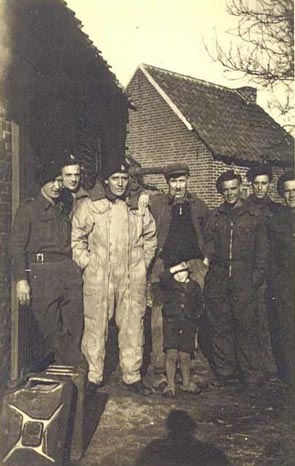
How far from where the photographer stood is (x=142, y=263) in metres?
4.44

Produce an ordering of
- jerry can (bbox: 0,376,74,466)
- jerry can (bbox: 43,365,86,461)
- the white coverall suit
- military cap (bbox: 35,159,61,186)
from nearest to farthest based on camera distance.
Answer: jerry can (bbox: 0,376,74,466) → jerry can (bbox: 43,365,86,461) → military cap (bbox: 35,159,61,186) → the white coverall suit

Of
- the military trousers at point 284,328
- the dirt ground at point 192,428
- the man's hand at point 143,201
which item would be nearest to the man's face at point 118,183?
the man's hand at point 143,201

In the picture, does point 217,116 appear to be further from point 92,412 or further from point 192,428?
point 192,428

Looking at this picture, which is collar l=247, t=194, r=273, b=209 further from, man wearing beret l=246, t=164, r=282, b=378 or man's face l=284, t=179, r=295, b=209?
man's face l=284, t=179, r=295, b=209

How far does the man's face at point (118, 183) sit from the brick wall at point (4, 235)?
0.83m

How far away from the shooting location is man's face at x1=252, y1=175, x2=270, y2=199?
4727 mm

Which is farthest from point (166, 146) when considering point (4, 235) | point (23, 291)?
point (23, 291)

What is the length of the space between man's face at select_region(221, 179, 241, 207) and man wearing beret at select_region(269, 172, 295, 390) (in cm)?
34

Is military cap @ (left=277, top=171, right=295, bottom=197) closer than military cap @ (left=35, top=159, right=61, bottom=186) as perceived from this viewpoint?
No

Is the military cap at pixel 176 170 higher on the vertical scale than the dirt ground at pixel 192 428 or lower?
higher

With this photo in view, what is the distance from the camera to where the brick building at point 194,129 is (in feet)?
40.7

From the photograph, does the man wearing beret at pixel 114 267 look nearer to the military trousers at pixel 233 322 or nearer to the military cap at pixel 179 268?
the military cap at pixel 179 268

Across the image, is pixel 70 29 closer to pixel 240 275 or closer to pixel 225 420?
pixel 240 275

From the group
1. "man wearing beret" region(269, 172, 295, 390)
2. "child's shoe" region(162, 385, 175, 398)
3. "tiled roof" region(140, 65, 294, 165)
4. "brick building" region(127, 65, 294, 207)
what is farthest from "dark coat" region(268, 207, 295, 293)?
"brick building" region(127, 65, 294, 207)
